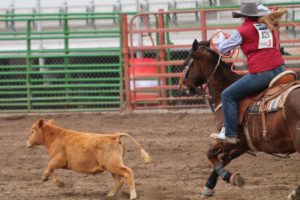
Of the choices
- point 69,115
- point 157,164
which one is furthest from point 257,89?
point 69,115

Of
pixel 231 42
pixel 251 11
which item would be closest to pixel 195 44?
pixel 231 42

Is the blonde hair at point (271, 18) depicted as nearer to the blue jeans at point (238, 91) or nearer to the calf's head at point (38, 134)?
the blue jeans at point (238, 91)

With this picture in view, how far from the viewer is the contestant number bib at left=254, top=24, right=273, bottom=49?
25.0 feet

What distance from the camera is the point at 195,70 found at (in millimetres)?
8438

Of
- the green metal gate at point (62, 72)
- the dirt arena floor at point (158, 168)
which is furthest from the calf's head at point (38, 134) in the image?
the green metal gate at point (62, 72)

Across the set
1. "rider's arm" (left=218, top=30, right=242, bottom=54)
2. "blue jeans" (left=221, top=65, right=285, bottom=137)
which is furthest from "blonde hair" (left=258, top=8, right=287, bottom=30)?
"blue jeans" (left=221, top=65, right=285, bottom=137)

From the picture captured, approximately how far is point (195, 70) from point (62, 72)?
8.56m

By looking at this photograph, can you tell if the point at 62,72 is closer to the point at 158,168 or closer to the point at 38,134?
the point at 158,168

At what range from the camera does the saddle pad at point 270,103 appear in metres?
7.16

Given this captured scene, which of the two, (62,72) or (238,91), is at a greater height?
(238,91)

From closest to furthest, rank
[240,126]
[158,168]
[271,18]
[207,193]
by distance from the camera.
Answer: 1. [271,18]
2. [240,126]
3. [207,193]
4. [158,168]

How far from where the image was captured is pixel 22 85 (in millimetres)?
17047

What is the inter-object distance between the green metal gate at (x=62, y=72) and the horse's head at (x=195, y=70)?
7.54 metres

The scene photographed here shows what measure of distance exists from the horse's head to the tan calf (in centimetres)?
92
